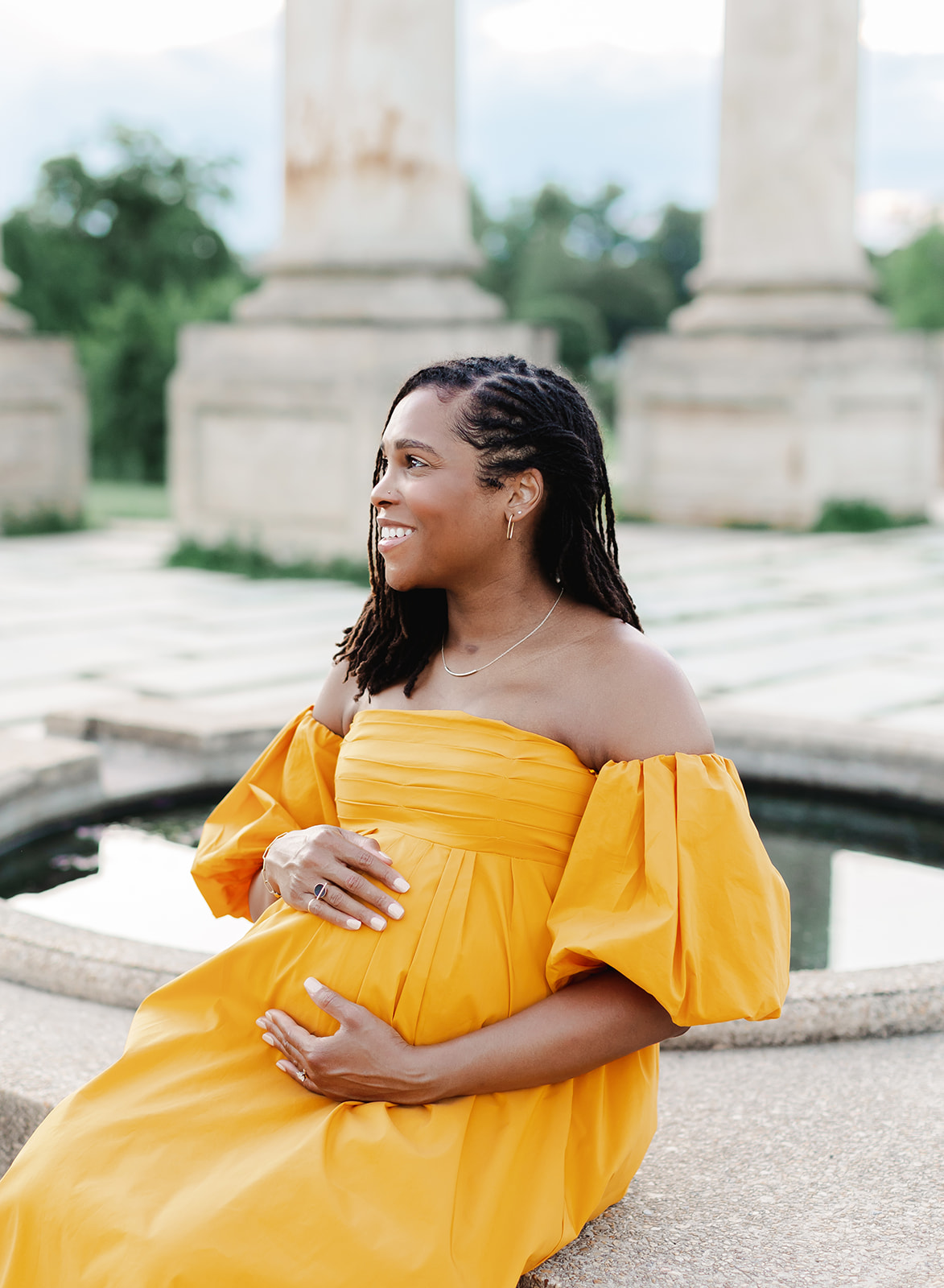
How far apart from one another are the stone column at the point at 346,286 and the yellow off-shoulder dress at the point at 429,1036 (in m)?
9.00

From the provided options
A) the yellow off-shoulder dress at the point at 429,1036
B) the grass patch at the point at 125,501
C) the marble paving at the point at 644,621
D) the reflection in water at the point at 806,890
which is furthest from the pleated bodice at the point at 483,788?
the grass patch at the point at 125,501

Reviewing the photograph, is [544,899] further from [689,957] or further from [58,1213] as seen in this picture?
[58,1213]

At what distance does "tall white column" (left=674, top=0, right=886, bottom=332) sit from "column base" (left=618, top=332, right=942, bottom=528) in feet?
1.15

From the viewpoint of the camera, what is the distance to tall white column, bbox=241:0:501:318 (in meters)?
11.1

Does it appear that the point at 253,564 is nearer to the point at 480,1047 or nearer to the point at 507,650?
the point at 507,650

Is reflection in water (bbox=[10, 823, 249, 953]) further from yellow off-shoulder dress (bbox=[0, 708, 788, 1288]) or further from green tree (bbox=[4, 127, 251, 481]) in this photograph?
green tree (bbox=[4, 127, 251, 481])

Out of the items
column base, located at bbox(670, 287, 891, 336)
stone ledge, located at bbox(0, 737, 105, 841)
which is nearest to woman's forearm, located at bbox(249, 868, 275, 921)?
stone ledge, located at bbox(0, 737, 105, 841)

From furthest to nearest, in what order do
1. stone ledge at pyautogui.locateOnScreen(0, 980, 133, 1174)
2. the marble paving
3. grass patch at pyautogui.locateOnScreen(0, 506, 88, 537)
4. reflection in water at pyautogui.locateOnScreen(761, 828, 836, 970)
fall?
1. grass patch at pyautogui.locateOnScreen(0, 506, 88, 537)
2. the marble paving
3. reflection in water at pyautogui.locateOnScreen(761, 828, 836, 970)
4. stone ledge at pyautogui.locateOnScreen(0, 980, 133, 1174)

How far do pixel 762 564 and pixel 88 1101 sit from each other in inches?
429

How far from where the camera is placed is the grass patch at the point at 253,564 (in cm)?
1128

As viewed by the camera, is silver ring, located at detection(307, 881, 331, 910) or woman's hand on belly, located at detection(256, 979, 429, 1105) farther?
silver ring, located at detection(307, 881, 331, 910)

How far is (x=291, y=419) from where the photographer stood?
1148 cm

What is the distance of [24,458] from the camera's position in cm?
1351

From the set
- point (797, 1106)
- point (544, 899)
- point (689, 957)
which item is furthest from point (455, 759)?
point (797, 1106)
